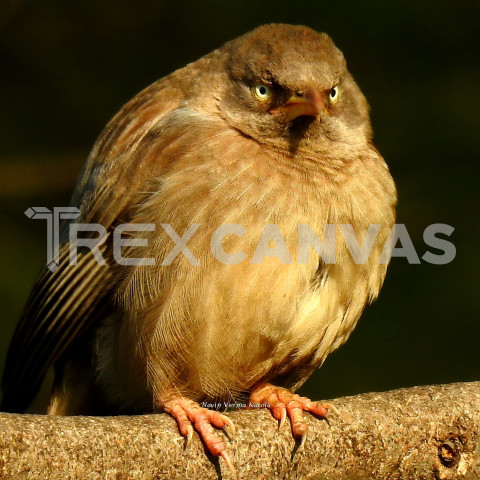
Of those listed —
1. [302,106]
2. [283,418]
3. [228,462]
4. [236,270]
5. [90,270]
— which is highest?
[302,106]

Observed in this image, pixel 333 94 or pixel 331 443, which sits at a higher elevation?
pixel 333 94

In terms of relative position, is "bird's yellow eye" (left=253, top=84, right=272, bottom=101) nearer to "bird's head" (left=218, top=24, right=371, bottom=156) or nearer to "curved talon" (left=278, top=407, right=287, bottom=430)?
"bird's head" (left=218, top=24, right=371, bottom=156)

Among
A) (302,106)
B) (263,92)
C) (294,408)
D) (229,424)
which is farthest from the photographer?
(263,92)

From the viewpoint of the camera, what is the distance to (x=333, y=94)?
376 cm

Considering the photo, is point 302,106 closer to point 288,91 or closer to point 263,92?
point 288,91

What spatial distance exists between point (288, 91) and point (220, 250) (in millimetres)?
636

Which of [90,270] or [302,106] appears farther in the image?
[90,270]

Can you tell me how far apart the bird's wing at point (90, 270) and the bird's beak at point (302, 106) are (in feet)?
1.50

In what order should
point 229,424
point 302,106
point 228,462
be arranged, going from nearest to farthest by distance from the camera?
point 228,462 < point 229,424 < point 302,106

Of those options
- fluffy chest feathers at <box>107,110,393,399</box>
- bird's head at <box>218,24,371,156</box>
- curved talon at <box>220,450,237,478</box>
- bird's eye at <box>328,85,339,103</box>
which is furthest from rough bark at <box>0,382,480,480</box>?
bird's eye at <box>328,85,339,103</box>

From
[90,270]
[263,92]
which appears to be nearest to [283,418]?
[90,270]

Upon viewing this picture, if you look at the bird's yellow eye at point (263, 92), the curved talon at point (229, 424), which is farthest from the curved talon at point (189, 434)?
the bird's yellow eye at point (263, 92)

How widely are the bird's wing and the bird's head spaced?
0.29m

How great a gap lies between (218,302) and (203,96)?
843 mm
